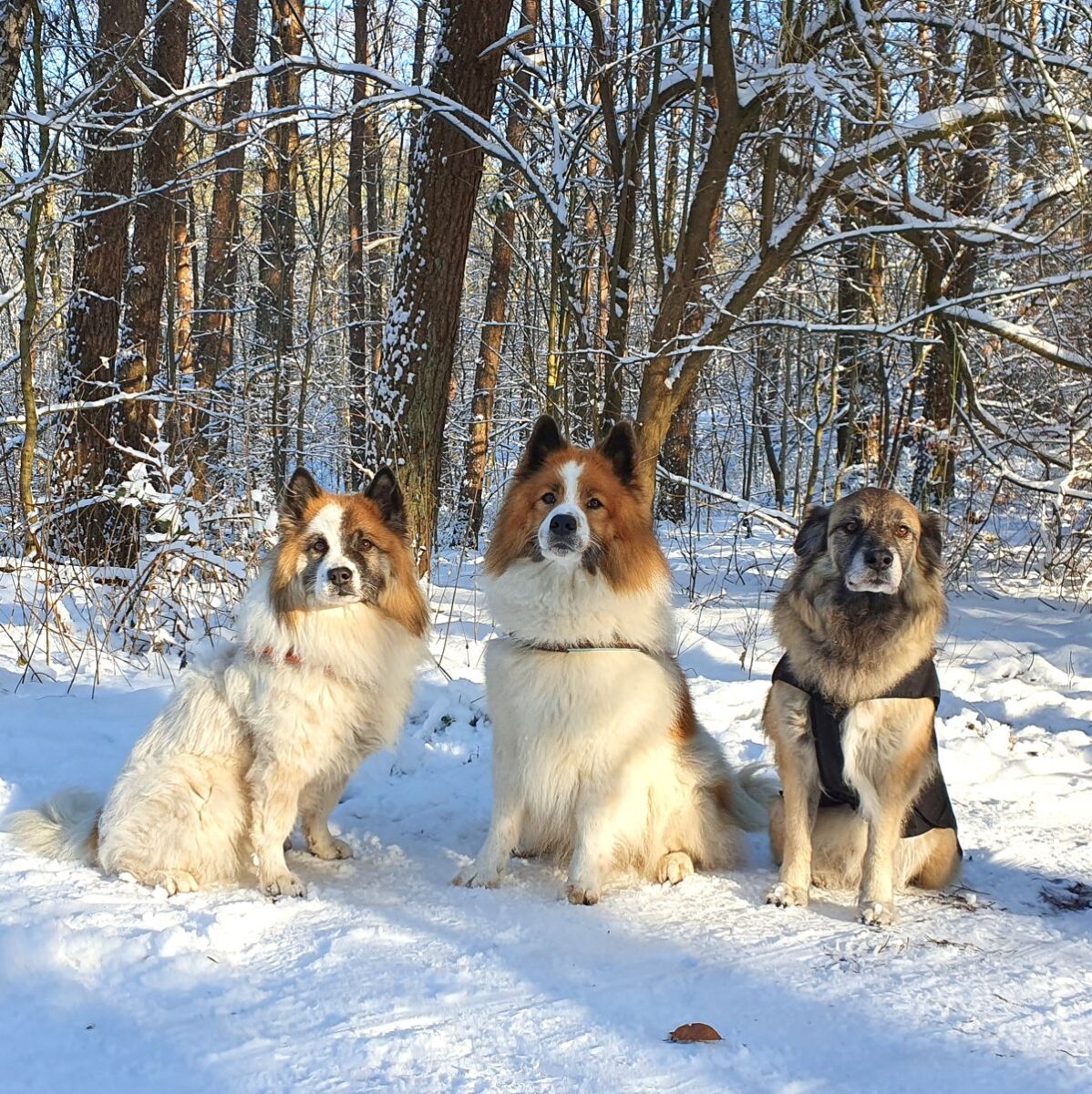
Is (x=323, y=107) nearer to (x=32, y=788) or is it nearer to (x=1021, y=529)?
(x=32, y=788)

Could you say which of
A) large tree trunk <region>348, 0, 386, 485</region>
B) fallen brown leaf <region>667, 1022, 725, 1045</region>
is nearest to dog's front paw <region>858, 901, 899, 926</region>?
fallen brown leaf <region>667, 1022, 725, 1045</region>

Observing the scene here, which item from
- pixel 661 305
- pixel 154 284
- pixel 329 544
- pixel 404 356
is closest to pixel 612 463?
pixel 329 544

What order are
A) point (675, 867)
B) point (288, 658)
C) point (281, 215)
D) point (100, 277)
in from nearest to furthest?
point (288, 658), point (675, 867), point (100, 277), point (281, 215)

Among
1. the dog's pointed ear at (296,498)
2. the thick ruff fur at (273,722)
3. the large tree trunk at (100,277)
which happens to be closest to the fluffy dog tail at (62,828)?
the thick ruff fur at (273,722)

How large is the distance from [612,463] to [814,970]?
2.03 metres

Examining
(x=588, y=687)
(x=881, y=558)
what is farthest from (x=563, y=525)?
(x=881, y=558)

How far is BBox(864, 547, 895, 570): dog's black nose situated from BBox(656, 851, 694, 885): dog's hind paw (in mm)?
1429

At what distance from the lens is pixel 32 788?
4.41 m

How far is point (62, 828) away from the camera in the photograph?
381 cm

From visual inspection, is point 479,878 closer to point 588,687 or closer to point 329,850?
point 329,850

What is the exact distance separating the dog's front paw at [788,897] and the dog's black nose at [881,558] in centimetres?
127

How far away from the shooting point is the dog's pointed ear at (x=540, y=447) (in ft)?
13.1

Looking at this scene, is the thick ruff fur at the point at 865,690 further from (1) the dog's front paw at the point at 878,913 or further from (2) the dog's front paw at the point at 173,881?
(2) the dog's front paw at the point at 173,881

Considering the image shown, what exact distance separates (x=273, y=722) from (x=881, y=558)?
2398 millimetres
